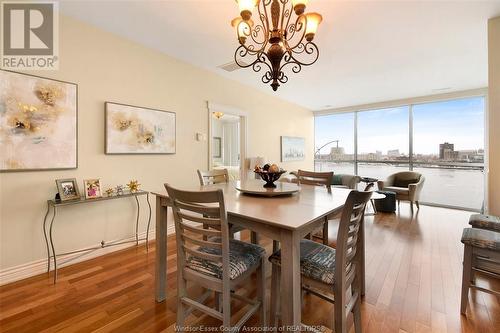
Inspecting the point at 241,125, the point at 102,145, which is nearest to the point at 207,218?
the point at 102,145

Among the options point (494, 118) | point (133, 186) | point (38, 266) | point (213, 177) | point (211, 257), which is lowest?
point (38, 266)

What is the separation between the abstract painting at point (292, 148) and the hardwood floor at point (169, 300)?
3.42 m

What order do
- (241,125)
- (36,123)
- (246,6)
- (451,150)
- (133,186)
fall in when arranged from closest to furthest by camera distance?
(246,6) < (36,123) < (133,186) < (241,125) < (451,150)

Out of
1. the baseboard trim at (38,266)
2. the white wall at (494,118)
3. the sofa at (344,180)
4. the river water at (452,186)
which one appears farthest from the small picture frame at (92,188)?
the river water at (452,186)

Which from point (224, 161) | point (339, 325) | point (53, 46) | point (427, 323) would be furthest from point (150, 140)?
point (224, 161)

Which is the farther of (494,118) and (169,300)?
(494,118)

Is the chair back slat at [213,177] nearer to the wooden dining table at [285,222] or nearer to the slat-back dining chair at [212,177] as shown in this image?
the slat-back dining chair at [212,177]

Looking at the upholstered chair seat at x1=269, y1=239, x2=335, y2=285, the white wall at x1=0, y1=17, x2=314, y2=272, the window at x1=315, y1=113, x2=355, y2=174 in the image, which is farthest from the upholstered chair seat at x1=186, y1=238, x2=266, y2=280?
the window at x1=315, y1=113, x2=355, y2=174

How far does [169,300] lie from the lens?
188 centimetres

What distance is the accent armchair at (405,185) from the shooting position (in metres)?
4.68


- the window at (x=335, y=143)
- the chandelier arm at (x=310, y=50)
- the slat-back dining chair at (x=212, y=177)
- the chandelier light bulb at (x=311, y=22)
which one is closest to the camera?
the chandelier light bulb at (x=311, y=22)

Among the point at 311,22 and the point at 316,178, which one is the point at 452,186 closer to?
the point at 316,178

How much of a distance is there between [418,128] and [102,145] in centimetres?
646

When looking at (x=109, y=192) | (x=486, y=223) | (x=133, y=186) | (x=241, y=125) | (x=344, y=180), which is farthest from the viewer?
(x=344, y=180)
